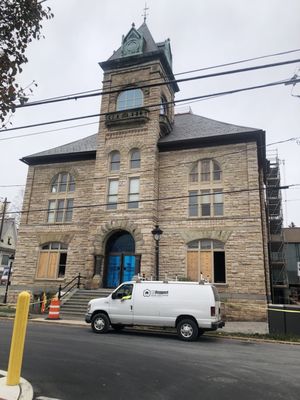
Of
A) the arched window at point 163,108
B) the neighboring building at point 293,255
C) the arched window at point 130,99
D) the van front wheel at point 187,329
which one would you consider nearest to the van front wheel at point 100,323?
the van front wheel at point 187,329

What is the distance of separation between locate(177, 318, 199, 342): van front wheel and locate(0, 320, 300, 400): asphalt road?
1.29 ft

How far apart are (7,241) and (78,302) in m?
47.7

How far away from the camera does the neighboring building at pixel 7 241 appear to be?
57.7m

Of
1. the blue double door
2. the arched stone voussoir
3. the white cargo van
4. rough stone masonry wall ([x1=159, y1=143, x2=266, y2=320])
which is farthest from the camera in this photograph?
the blue double door

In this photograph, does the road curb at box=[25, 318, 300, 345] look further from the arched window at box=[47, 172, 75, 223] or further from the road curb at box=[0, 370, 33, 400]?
the arched window at box=[47, 172, 75, 223]

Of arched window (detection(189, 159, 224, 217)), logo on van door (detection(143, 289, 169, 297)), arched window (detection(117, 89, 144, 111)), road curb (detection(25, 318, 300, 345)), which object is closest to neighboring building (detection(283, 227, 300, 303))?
arched window (detection(189, 159, 224, 217))

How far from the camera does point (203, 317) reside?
1183 cm

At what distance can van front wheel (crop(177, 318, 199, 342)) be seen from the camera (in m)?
11.7

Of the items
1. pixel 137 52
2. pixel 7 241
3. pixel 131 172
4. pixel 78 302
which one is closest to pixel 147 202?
pixel 131 172

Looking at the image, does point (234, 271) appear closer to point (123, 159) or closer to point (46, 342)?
point (123, 159)

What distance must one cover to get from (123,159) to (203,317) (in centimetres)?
1440

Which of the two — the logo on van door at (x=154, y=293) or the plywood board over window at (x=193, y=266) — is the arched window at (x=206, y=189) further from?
the logo on van door at (x=154, y=293)

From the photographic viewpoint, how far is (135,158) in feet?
78.5

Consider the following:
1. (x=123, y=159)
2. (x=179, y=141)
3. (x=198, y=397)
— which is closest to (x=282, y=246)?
(x=179, y=141)
